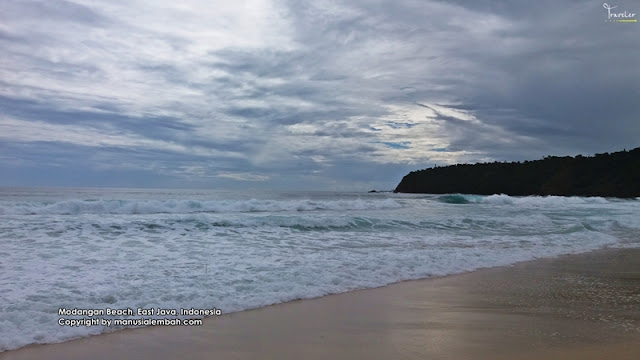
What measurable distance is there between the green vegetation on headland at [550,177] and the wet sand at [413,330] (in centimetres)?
6420

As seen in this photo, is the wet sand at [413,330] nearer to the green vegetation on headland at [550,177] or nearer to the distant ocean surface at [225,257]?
the distant ocean surface at [225,257]

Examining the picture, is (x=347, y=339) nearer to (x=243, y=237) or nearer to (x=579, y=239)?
(x=243, y=237)

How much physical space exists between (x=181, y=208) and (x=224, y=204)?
2659 millimetres

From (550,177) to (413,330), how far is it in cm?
7617

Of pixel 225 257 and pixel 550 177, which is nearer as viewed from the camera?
pixel 225 257

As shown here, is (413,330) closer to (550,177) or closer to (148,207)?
(148,207)

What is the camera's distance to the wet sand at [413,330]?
3732 millimetres

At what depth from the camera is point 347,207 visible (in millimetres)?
30109

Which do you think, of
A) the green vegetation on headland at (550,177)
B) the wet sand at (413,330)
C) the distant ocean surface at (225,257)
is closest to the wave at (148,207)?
the distant ocean surface at (225,257)

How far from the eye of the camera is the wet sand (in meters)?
→ 3.73

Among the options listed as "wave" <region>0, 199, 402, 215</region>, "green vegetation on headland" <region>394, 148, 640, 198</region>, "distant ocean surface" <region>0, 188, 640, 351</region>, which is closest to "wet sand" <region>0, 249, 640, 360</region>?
"distant ocean surface" <region>0, 188, 640, 351</region>

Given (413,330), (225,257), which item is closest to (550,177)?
(225,257)

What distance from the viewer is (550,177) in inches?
2832

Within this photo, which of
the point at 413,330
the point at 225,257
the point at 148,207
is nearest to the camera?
the point at 413,330
